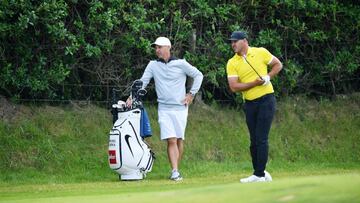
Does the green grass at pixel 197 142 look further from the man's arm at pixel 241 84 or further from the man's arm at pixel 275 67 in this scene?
the man's arm at pixel 275 67

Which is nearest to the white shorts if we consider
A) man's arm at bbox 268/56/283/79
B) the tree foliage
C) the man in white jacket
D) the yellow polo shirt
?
the man in white jacket

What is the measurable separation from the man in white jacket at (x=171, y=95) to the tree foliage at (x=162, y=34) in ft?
5.82

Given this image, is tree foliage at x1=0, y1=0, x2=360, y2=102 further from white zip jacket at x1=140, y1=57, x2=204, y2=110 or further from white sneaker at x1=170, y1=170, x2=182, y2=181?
white sneaker at x1=170, y1=170, x2=182, y2=181

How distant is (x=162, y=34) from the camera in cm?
1698

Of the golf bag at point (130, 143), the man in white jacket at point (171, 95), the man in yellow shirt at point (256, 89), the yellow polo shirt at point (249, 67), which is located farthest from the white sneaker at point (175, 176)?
the yellow polo shirt at point (249, 67)

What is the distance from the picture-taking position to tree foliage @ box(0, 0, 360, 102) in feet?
52.0

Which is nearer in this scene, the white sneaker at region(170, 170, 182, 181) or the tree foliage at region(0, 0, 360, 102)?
the white sneaker at region(170, 170, 182, 181)

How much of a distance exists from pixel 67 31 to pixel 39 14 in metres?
0.61

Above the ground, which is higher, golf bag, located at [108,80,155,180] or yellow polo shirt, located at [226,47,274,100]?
yellow polo shirt, located at [226,47,274,100]

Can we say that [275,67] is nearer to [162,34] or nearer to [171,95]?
[171,95]

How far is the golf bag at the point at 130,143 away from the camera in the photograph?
1416cm

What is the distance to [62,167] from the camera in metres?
15.3

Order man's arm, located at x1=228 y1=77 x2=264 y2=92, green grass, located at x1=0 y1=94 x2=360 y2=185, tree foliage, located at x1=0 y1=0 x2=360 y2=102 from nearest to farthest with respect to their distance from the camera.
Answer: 1. man's arm, located at x1=228 y1=77 x2=264 y2=92
2. green grass, located at x1=0 y1=94 x2=360 y2=185
3. tree foliage, located at x1=0 y1=0 x2=360 y2=102

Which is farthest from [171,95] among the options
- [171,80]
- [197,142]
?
[197,142]
